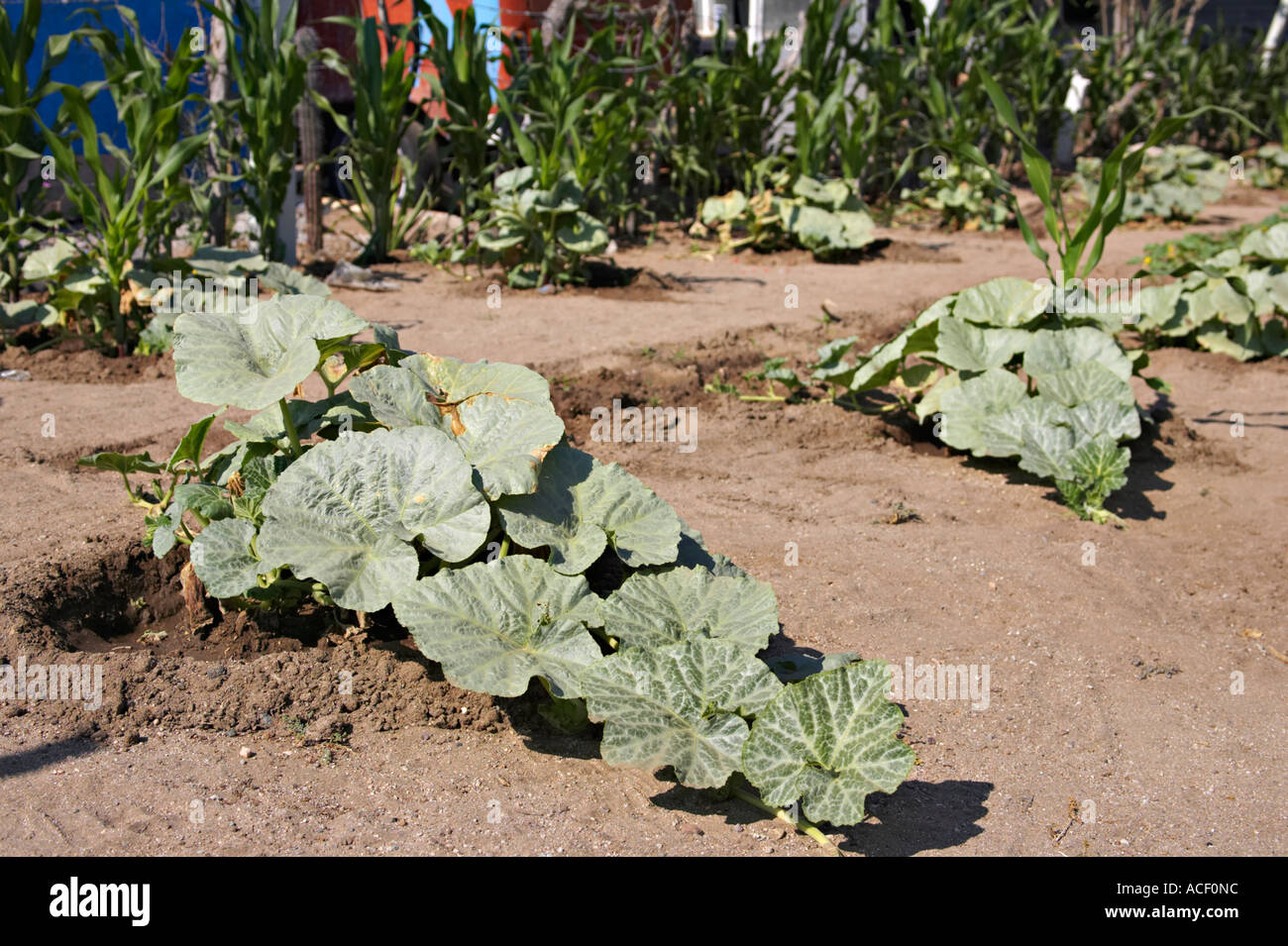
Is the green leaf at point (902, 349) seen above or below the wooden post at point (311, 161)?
below

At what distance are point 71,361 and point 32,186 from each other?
1.19 meters

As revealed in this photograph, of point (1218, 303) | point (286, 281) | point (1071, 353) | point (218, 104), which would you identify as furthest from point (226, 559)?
point (1218, 303)

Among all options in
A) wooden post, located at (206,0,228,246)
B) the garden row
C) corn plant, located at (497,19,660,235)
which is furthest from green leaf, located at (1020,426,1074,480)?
wooden post, located at (206,0,228,246)

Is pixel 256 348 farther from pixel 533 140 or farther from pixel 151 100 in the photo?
pixel 533 140

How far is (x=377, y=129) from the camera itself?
22.9ft

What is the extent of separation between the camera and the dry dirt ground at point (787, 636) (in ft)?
5.88

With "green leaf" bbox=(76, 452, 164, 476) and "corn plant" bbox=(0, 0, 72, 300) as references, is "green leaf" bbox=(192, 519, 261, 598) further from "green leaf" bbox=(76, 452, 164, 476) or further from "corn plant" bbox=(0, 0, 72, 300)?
"corn plant" bbox=(0, 0, 72, 300)

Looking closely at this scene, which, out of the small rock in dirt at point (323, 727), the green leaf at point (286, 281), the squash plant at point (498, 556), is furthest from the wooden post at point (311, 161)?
the small rock in dirt at point (323, 727)

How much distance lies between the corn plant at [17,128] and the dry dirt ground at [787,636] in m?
0.66

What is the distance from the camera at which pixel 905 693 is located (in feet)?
7.77

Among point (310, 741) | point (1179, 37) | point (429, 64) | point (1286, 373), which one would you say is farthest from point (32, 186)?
point (1179, 37)

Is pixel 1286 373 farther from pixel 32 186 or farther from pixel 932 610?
pixel 32 186

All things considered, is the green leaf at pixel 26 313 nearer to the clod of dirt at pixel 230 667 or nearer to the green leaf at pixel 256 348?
the clod of dirt at pixel 230 667

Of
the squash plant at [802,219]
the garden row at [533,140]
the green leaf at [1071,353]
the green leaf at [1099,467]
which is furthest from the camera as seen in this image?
the squash plant at [802,219]
